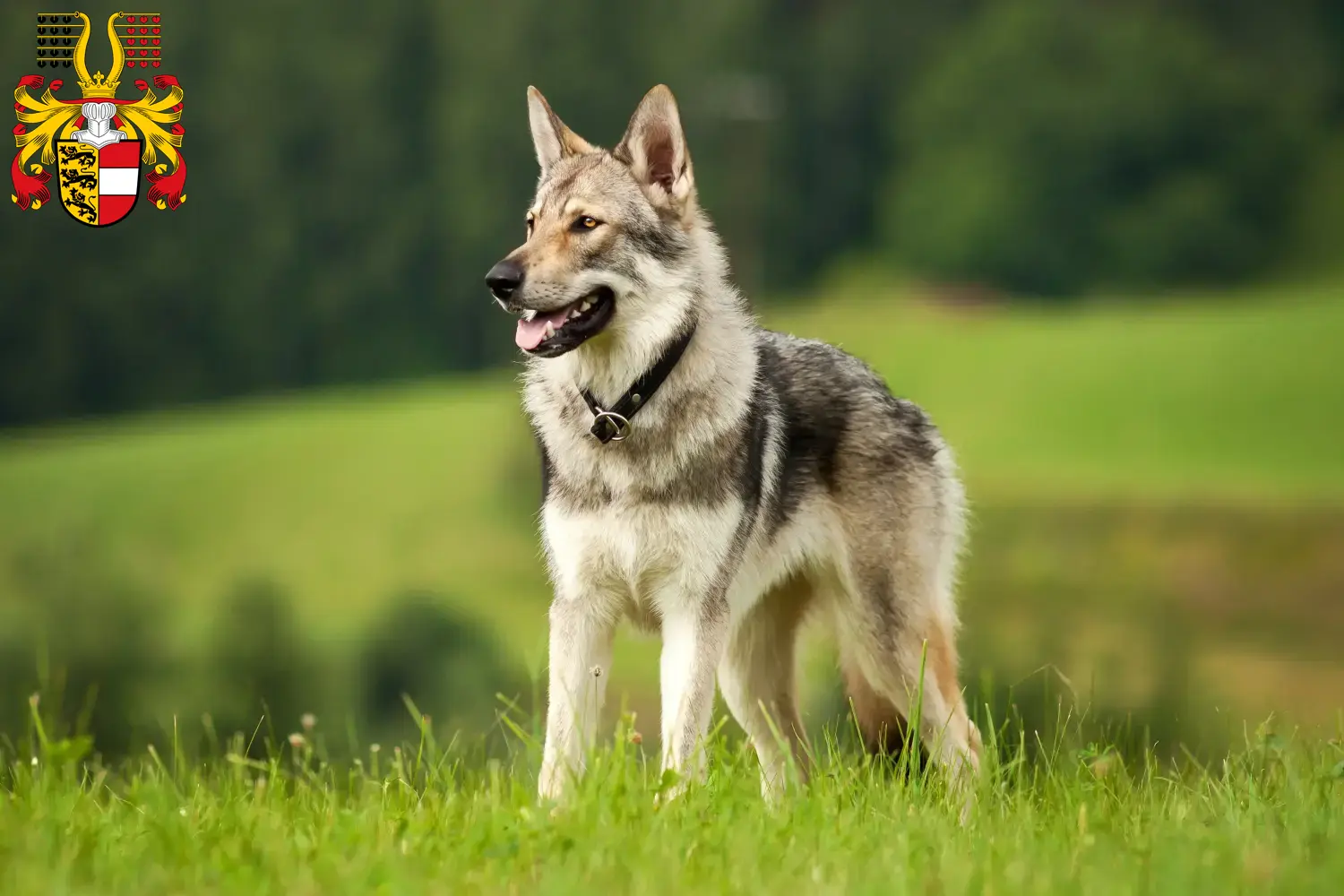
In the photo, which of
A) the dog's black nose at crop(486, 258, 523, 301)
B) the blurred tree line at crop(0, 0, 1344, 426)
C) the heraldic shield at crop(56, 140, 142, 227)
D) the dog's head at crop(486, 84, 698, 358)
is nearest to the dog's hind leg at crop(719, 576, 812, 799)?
the dog's head at crop(486, 84, 698, 358)

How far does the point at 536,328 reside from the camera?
4348mm

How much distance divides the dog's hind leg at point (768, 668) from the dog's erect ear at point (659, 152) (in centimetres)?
148

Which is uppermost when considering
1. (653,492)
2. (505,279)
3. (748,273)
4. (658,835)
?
(505,279)

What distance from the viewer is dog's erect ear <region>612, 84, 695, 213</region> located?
4617 mm

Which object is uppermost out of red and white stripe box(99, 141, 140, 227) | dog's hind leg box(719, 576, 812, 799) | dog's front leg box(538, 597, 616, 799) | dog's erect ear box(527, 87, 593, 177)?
Result: dog's erect ear box(527, 87, 593, 177)

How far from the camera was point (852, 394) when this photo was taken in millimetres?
5258

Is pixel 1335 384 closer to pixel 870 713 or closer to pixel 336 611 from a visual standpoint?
pixel 336 611

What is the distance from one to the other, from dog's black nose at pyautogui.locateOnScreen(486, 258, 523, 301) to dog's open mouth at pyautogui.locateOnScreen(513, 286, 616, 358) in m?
0.10

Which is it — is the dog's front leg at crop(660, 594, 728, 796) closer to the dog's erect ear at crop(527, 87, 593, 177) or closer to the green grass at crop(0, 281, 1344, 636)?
the dog's erect ear at crop(527, 87, 593, 177)

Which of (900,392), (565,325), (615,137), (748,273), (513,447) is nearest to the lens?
(565,325)

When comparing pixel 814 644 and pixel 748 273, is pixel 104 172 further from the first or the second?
pixel 748 273

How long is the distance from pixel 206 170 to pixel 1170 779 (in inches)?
1427

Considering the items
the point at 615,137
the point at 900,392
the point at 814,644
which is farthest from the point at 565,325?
the point at 615,137

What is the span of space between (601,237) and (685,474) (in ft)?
2.46
